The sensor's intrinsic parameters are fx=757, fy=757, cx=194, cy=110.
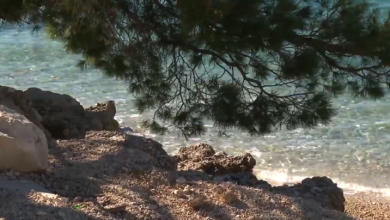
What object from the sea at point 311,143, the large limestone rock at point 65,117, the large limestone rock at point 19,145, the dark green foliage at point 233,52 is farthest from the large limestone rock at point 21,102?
the large limestone rock at point 19,145

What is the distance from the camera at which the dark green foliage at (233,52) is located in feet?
16.2

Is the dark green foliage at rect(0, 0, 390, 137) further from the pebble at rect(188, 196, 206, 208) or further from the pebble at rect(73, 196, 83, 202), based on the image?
the pebble at rect(73, 196, 83, 202)

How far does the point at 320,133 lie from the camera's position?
9.32 meters

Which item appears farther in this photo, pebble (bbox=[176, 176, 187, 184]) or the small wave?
the small wave

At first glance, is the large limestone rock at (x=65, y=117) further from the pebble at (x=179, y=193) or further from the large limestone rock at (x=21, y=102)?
the pebble at (x=179, y=193)

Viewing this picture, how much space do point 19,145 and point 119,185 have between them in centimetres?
69

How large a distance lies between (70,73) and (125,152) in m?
7.67

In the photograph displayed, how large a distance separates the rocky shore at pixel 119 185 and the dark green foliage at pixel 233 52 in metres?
0.48

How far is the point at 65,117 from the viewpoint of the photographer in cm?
658

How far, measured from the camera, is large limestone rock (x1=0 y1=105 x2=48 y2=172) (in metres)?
4.20

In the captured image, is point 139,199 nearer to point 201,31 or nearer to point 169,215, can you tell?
point 169,215

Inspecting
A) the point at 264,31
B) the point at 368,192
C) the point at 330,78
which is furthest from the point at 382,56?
the point at 368,192

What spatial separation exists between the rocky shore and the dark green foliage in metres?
0.48

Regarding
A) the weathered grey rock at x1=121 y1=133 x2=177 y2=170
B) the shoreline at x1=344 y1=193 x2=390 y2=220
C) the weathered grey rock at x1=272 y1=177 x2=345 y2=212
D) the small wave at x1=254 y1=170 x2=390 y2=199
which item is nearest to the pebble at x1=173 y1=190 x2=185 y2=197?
the weathered grey rock at x1=121 y1=133 x2=177 y2=170
